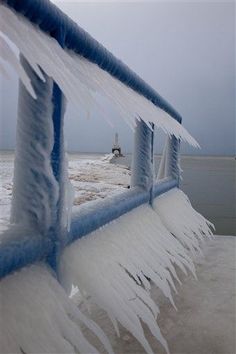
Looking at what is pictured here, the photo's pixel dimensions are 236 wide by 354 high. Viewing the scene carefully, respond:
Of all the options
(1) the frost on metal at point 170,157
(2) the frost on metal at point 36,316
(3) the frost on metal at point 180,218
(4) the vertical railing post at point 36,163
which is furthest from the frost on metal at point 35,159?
(1) the frost on metal at point 170,157

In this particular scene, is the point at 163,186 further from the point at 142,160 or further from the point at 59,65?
the point at 59,65

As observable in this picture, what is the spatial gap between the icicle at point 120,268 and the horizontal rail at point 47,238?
0.04 m

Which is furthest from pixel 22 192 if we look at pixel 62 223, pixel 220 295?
pixel 220 295

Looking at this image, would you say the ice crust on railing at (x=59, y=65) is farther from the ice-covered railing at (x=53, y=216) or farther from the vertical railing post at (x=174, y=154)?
the vertical railing post at (x=174, y=154)

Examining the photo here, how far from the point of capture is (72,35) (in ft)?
2.76

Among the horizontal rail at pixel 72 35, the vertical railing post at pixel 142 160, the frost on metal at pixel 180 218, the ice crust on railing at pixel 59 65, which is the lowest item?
the frost on metal at pixel 180 218

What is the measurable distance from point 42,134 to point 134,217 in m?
0.76

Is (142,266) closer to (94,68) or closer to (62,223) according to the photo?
(62,223)

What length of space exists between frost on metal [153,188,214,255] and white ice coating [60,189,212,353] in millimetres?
157

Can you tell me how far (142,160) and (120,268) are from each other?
2.53 ft

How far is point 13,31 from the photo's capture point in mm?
564

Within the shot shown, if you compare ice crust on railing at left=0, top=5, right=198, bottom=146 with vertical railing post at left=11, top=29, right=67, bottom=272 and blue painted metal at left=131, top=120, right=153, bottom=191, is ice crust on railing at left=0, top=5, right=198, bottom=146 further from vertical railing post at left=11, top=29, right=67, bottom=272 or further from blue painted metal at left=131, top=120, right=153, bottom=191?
blue painted metal at left=131, top=120, right=153, bottom=191

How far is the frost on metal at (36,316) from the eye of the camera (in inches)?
24.8

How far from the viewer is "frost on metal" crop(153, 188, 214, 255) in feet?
5.92
